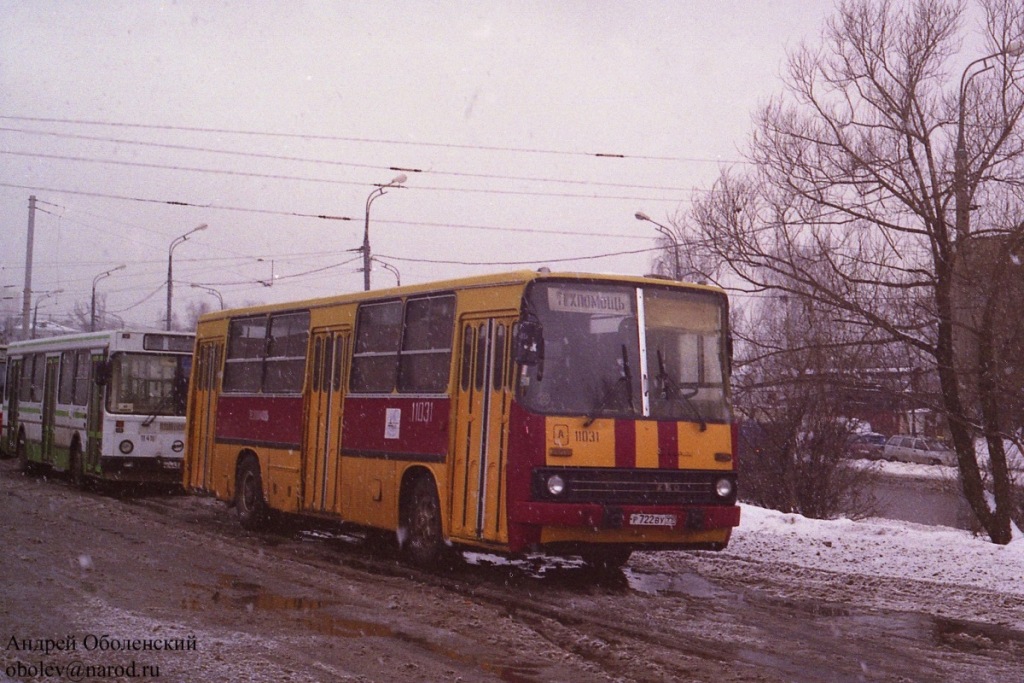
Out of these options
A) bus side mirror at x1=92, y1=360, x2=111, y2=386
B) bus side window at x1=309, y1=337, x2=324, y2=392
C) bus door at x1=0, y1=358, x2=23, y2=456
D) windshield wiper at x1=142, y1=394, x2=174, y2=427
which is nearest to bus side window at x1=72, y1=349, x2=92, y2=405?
bus side mirror at x1=92, y1=360, x2=111, y2=386

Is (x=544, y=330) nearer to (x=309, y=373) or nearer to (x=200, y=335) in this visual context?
(x=309, y=373)

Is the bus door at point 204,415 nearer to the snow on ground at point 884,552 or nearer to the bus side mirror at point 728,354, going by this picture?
the snow on ground at point 884,552

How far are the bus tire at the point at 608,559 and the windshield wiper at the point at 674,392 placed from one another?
187 cm

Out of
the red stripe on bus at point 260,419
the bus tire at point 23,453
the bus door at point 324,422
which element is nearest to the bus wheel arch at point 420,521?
the bus door at point 324,422

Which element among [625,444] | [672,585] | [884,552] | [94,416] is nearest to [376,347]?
[625,444]

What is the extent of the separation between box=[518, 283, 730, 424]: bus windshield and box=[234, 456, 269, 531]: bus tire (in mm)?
6688

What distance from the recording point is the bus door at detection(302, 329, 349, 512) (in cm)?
1448

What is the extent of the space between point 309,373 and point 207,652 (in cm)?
792

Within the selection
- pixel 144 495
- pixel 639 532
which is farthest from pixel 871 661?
pixel 144 495

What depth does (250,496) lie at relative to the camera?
16.5 metres

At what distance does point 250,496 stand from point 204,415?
2.51m

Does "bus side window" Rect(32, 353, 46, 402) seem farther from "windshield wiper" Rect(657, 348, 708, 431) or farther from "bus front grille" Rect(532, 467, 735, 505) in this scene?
"windshield wiper" Rect(657, 348, 708, 431)

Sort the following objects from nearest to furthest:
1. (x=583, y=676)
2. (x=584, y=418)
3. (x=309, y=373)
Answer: (x=583, y=676), (x=584, y=418), (x=309, y=373)

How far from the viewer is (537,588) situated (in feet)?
36.7
